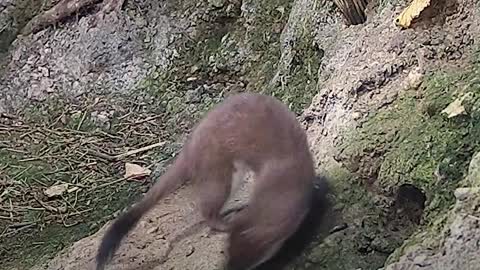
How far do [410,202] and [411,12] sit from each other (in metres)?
0.78

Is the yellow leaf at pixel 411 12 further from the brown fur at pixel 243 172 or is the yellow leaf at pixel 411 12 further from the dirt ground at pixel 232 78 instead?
the brown fur at pixel 243 172

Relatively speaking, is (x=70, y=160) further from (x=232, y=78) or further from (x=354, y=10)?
(x=354, y=10)

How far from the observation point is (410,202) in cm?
282

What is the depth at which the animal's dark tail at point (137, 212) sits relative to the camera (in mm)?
2949

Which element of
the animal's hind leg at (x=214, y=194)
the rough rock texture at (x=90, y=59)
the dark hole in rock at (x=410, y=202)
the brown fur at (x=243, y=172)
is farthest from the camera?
the rough rock texture at (x=90, y=59)

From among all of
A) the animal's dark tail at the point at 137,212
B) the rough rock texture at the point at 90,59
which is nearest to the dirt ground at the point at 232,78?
the rough rock texture at the point at 90,59

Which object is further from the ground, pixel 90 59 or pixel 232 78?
pixel 90 59

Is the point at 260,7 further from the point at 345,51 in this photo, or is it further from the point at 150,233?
the point at 150,233

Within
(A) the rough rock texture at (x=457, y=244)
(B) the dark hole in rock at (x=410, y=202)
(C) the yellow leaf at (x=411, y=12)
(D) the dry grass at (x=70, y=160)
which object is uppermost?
(A) the rough rock texture at (x=457, y=244)

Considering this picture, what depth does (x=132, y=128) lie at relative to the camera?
15.3 feet

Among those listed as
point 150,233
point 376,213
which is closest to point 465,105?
point 376,213

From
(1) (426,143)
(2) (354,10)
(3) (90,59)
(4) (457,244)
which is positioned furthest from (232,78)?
(4) (457,244)

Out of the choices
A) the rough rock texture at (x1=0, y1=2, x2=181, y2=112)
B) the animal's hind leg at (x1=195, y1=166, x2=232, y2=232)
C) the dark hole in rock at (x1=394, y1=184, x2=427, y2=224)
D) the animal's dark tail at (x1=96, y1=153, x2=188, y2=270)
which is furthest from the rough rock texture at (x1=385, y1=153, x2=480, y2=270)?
the rough rock texture at (x1=0, y1=2, x2=181, y2=112)

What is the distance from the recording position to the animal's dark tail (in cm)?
295
